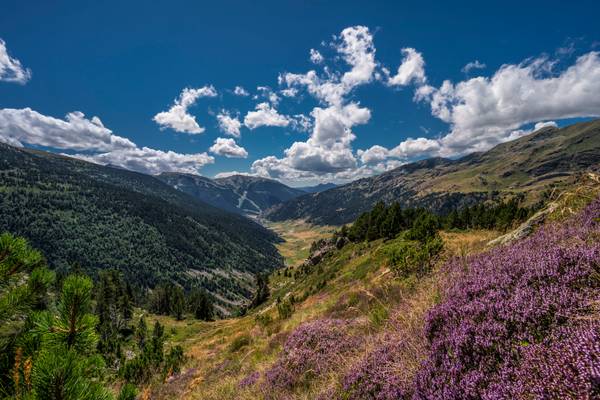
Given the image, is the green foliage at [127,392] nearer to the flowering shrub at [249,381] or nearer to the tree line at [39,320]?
the tree line at [39,320]

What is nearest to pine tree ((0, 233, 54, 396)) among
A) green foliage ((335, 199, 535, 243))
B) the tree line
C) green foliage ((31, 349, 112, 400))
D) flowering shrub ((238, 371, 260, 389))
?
the tree line

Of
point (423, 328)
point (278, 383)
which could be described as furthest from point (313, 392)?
point (423, 328)

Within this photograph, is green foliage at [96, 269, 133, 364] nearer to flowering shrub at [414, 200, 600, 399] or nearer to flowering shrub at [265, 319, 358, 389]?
flowering shrub at [265, 319, 358, 389]

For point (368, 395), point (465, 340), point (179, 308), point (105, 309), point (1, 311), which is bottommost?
point (179, 308)

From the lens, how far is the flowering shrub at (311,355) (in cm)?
576

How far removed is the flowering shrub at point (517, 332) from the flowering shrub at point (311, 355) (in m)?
2.62

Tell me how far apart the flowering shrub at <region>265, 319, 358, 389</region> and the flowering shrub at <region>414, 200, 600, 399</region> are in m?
2.62

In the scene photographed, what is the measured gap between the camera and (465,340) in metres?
3.11

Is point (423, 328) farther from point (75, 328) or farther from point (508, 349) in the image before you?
point (75, 328)

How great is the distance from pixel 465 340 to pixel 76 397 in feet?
13.5

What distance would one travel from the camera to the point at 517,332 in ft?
9.42

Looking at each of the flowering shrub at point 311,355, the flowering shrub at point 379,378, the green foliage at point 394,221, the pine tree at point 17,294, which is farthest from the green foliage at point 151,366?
the green foliage at point 394,221

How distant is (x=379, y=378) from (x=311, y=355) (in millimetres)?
2751

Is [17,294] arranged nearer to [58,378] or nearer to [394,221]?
[58,378]
